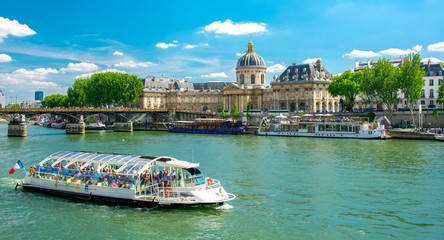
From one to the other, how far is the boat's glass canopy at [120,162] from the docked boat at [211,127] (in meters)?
65.8

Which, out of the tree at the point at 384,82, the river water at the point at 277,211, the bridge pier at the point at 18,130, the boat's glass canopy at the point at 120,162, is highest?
the tree at the point at 384,82

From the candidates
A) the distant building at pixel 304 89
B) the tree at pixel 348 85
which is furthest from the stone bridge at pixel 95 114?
the tree at pixel 348 85

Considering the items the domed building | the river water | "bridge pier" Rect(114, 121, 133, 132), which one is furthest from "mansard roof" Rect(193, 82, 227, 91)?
the river water

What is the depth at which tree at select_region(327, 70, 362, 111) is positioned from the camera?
10545 centimetres

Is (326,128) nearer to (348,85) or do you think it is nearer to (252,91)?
(348,85)

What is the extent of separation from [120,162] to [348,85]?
83.4 m

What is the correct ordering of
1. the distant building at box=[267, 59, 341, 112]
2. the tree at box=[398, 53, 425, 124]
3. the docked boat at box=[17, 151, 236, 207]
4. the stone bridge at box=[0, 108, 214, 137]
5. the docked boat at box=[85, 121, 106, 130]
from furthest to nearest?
the distant building at box=[267, 59, 341, 112], the docked boat at box=[85, 121, 106, 130], the stone bridge at box=[0, 108, 214, 137], the tree at box=[398, 53, 425, 124], the docked boat at box=[17, 151, 236, 207]

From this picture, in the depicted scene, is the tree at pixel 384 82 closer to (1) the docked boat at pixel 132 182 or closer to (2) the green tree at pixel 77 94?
(1) the docked boat at pixel 132 182

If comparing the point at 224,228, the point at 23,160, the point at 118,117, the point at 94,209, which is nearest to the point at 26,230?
the point at 94,209

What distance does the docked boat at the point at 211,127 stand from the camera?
98.7 metres

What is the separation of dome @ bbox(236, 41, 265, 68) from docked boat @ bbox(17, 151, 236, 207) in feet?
403

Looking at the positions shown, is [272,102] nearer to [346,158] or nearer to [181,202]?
[346,158]

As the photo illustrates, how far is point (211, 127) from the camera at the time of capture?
103m

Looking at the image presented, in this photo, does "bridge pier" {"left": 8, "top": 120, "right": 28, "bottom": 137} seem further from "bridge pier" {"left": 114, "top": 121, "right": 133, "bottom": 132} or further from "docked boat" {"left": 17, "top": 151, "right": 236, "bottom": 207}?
"docked boat" {"left": 17, "top": 151, "right": 236, "bottom": 207}
